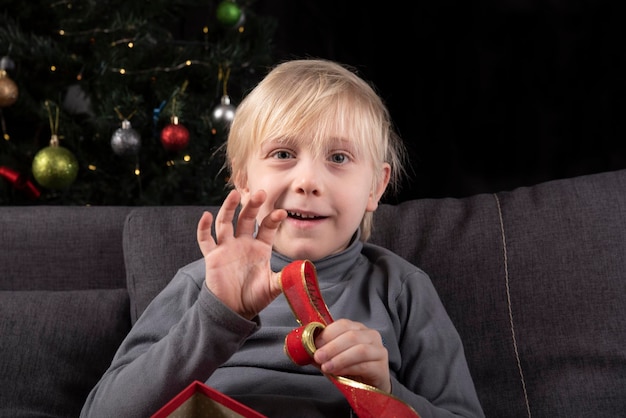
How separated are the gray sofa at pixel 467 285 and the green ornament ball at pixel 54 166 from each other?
793 millimetres

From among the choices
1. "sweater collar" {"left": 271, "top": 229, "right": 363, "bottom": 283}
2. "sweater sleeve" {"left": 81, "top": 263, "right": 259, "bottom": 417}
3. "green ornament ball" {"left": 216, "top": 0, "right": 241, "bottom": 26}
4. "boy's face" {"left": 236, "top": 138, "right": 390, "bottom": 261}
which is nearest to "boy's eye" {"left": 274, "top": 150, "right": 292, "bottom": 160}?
"boy's face" {"left": 236, "top": 138, "right": 390, "bottom": 261}

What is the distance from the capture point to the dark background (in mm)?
2811

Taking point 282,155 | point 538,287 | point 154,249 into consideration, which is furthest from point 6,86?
point 538,287

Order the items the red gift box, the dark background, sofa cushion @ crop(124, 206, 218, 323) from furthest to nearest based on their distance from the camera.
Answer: the dark background
sofa cushion @ crop(124, 206, 218, 323)
the red gift box

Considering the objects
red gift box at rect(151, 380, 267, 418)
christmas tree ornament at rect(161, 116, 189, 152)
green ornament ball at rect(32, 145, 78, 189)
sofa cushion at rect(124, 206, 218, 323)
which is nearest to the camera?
red gift box at rect(151, 380, 267, 418)

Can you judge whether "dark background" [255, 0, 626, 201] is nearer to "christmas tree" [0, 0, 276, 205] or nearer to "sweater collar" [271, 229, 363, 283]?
"christmas tree" [0, 0, 276, 205]

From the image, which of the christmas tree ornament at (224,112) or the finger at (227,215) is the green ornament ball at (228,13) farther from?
the finger at (227,215)

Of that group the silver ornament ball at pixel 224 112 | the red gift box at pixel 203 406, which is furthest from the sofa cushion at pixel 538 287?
the silver ornament ball at pixel 224 112

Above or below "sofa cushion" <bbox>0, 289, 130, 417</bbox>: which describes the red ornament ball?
above

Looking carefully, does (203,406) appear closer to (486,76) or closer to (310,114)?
(310,114)

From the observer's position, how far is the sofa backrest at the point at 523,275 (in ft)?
4.39

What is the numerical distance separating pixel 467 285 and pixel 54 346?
71 cm

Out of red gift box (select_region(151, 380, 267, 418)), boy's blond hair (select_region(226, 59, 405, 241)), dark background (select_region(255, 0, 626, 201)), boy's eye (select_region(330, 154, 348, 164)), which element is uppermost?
dark background (select_region(255, 0, 626, 201))

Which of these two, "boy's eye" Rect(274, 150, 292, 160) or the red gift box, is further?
"boy's eye" Rect(274, 150, 292, 160)
